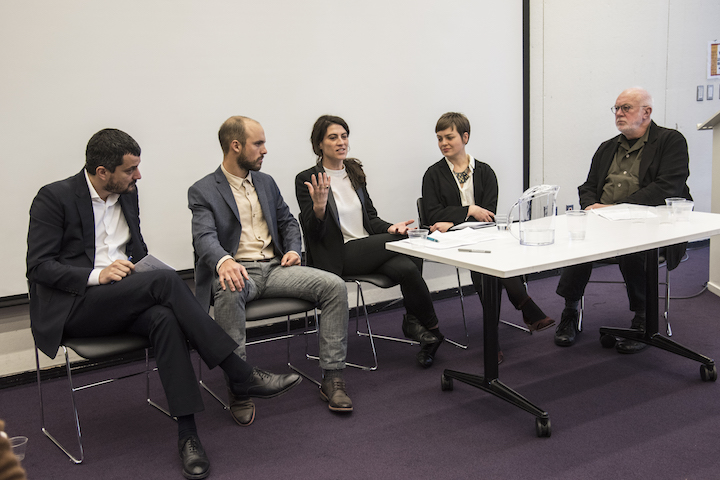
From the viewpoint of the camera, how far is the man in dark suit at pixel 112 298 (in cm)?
226

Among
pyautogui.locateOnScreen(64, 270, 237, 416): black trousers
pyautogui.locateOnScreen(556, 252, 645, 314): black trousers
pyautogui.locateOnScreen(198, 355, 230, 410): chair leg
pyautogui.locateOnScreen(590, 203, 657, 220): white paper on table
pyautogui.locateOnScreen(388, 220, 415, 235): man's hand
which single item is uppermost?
pyautogui.locateOnScreen(590, 203, 657, 220): white paper on table

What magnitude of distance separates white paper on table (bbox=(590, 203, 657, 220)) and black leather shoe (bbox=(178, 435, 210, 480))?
215cm

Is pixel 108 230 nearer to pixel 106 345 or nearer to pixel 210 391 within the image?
pixel 106 345

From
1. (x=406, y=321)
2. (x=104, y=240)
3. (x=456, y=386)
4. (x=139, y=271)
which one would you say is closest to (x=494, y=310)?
(x=456, y=386)

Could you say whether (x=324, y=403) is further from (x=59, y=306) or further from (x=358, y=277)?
(x=59, y=306)

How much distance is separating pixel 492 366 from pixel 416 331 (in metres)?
0.65

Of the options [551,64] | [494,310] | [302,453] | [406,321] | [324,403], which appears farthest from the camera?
[551,64]

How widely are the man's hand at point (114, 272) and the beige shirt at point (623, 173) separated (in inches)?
109

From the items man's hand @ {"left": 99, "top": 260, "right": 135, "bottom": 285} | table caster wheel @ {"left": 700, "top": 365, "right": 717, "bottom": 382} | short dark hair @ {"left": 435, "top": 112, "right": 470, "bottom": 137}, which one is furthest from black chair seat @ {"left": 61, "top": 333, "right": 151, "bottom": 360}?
table caster wheel @ {"left": 700, "top": 365, "right": 717, "bottom": 382}

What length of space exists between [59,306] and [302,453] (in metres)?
1.11

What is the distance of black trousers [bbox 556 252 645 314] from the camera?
130 inches

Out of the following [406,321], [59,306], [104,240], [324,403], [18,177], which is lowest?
[324,403]

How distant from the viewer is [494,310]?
2.50 m

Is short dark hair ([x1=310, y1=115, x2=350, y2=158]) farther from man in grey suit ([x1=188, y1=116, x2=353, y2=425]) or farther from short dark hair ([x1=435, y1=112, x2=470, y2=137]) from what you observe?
short dark hair ([x1=435, y1=112, x2=470, y2=137])
